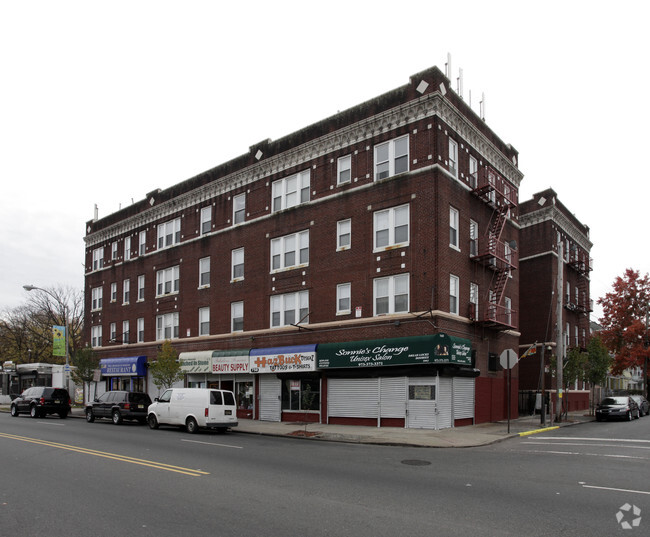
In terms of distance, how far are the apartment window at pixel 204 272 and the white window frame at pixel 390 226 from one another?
13.3 meters

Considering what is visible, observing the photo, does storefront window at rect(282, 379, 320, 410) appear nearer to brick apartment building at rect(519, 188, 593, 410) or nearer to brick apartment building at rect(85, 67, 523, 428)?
brick apartment building at rect(85, 67, 523, 428)

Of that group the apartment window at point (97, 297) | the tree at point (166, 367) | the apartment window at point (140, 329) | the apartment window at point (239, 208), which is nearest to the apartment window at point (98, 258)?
the apartment window at point (97, 297)

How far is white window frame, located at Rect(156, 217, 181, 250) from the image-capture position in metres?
37.7

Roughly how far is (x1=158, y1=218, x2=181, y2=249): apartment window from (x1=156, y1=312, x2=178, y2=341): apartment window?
488 cm

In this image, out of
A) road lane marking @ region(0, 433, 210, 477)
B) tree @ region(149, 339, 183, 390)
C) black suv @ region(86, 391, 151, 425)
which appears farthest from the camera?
tree @ region(149, 339, 183, 390)

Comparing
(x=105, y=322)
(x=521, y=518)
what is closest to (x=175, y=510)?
(x=521, y=518)

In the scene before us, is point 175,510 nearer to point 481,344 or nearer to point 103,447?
point 103,447

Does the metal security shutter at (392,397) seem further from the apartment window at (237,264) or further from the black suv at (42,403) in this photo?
the black suv at (42,403)

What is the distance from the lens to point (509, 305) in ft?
98.6

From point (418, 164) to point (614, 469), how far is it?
49.8 feet

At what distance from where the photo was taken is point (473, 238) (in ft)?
87.0

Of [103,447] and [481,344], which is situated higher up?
[481,344]

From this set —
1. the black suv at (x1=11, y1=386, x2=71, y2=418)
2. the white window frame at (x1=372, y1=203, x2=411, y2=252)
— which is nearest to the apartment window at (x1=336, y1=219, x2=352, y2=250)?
the white window frame at (x1=372, y1=203, x2=411, y2=252)

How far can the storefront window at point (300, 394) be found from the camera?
26.3 m
